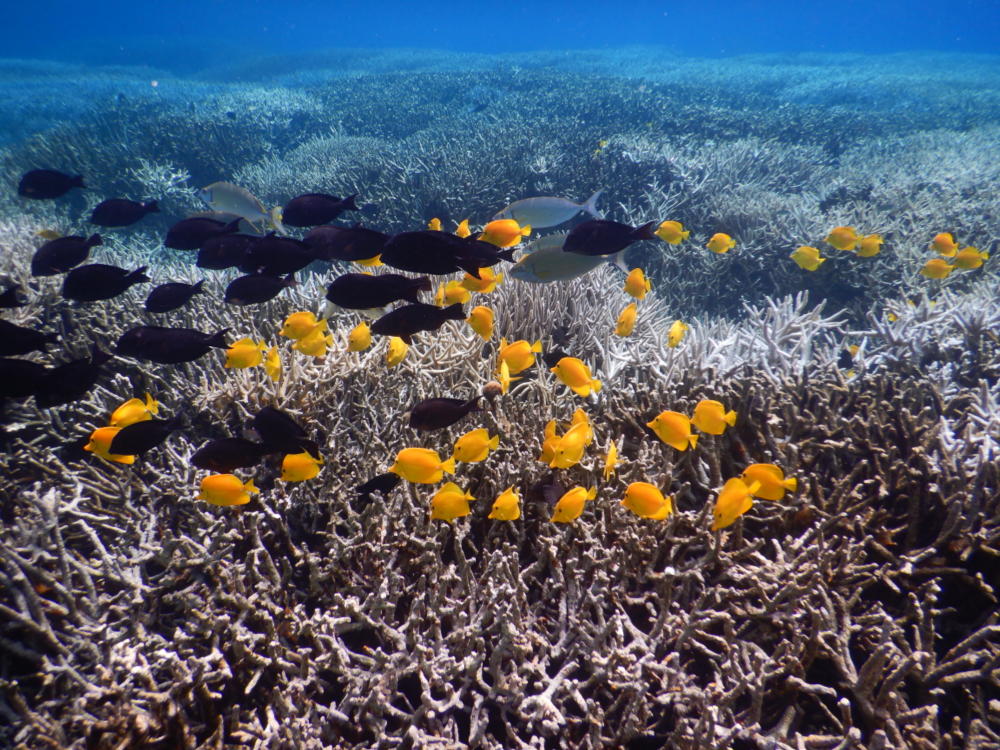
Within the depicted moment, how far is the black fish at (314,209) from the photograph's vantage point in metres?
3.03

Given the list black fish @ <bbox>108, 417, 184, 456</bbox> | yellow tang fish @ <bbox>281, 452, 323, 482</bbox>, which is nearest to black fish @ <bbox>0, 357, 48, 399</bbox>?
black fish @ <bbox>108, 417, 184, 456</bbox>

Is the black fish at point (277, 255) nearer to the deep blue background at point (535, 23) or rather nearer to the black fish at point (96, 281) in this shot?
the black fish at point (96, 281)

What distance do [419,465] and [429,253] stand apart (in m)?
0.98

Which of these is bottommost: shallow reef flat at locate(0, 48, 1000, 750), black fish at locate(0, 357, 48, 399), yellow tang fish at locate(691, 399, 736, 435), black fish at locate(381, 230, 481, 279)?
shallow reef flat at locate(0, 48, 1000, 750)

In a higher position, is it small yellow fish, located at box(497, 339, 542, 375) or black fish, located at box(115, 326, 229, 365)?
black fish, located at box(115, 326, 229, 365)

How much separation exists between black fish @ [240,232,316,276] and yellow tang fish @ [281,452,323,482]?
1.11 meters

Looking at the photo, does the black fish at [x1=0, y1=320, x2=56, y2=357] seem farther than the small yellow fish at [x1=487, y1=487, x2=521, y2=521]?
Yes

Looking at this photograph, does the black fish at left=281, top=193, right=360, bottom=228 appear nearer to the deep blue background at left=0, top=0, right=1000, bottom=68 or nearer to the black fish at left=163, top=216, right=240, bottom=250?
the black fish at left=163, top=216, right=240, bottom=250

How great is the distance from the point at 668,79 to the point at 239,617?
81.6ft

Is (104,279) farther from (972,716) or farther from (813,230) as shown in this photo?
(813,230)

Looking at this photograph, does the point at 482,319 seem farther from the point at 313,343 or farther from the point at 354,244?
the point at 313,343

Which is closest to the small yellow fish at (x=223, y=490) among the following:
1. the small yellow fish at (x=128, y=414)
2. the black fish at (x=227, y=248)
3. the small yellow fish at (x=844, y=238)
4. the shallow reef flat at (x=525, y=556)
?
the shallow reef flat at (x=525, y=556)

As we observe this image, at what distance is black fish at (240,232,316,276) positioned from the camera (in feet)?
8.43

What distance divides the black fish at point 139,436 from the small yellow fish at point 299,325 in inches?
29.3
